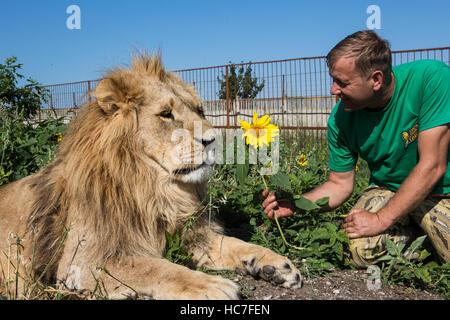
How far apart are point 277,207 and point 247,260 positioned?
22.0 inches

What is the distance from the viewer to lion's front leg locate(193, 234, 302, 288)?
2.68 meters

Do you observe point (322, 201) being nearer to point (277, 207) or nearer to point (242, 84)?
point (277, 207)

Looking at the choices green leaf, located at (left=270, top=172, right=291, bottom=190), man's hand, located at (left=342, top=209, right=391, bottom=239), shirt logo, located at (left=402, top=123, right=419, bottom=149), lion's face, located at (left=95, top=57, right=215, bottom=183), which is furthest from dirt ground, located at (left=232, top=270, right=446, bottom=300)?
shirt logo, located at (left=402, top=123, right=419, bottom=149)

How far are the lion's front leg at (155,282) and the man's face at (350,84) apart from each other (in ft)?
5.61

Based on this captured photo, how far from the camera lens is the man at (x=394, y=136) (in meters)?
2.87

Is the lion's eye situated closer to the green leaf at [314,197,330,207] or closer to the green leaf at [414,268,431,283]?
the green leaf at [314,197,330,207]

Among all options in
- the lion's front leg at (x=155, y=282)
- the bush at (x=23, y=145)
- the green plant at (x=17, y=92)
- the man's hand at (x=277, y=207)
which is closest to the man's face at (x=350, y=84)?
the man's hand at (x=277, y=207)

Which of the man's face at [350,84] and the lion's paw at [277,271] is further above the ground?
the man's face at [350,84]

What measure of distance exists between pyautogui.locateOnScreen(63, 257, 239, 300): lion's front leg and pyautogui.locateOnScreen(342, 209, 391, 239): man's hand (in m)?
1.24

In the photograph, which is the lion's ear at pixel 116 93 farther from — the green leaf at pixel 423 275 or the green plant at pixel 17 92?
the green plant at pixel 17 92

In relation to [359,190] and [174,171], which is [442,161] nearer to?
[359,190]
